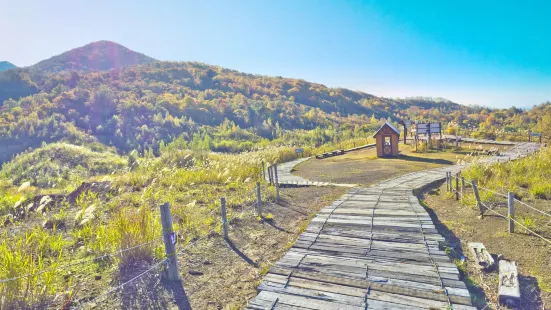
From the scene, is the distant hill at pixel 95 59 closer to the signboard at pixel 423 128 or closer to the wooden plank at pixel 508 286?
the signboard at pixel 423 128

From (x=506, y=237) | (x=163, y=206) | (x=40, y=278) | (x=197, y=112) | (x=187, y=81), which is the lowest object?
(x=506, y=237)

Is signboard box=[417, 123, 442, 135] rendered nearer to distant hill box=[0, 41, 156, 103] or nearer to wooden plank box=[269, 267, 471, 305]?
wooden plank box=[269, 267, 471, 305]

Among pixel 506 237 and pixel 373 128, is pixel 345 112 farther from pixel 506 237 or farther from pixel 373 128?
pixel 506 237

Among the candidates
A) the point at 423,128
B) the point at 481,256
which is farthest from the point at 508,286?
the point at 423,128

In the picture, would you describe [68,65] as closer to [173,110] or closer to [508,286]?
[173,110]

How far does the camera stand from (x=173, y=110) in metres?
40.5

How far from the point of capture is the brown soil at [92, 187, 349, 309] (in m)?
3.84

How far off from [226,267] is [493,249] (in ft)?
14.7

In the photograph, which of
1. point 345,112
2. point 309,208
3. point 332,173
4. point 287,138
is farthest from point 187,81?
point 309,208

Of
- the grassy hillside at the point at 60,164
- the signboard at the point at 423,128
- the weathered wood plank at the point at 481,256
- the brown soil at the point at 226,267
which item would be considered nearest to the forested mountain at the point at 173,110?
the grassy hillside at the point at 60,164

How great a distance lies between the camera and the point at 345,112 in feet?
192

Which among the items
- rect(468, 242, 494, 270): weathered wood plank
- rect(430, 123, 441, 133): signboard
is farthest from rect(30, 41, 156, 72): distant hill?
rect(468, 242, 494, 270): weathered wood plank

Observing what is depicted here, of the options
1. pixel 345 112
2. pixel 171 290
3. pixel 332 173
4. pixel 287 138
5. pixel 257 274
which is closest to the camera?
pixel 171 290

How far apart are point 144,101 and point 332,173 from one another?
35618 millimetres
